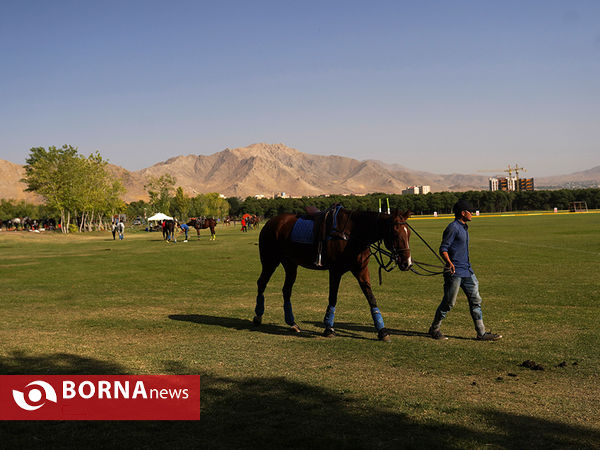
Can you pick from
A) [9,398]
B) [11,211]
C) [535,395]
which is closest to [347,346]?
[535,395]

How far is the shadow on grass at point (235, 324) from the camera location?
10117mm

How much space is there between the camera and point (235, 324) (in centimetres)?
1100

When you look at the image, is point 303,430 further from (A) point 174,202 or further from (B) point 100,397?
(A) point 174,202

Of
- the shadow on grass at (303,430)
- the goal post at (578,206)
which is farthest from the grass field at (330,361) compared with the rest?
the goal post at (578,206)

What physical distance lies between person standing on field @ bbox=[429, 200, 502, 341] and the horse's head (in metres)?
0.82

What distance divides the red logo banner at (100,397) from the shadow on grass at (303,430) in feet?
0.75

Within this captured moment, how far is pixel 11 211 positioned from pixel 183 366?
141 metres

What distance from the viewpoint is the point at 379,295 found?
47.6 ft

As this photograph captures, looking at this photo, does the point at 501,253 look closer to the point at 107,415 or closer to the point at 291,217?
the point at 291,217

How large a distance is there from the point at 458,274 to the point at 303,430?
4.99 m

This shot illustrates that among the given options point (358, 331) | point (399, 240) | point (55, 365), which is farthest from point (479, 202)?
point (55, 365)

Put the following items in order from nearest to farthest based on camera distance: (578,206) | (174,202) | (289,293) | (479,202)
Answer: (289,293), (174,202), (578,206), (479,202)

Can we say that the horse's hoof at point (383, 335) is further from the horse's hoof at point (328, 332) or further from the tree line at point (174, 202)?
the tree line at point (174, 202)

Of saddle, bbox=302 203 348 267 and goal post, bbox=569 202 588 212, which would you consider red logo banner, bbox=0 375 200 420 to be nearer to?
saddle, bbox=302 203 348 267
